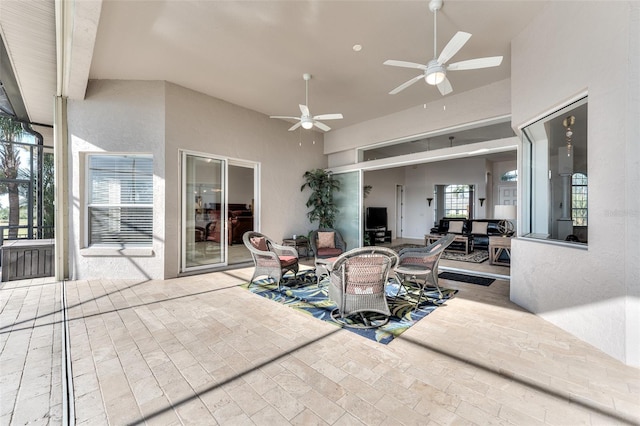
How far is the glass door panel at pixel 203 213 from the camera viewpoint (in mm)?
5188

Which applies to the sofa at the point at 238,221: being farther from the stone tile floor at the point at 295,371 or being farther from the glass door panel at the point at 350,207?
the stone tile floor at the point at 295,371

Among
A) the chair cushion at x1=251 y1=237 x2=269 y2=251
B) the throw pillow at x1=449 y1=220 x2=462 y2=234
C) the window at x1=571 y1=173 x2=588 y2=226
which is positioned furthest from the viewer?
the throw pillow at x1=449 y1=220 x2=462 y2=234

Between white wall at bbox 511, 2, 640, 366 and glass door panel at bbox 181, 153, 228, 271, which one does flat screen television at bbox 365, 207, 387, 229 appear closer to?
glass door panel at bbox 181, 153, 228, 271

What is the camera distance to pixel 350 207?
7160 millimetres

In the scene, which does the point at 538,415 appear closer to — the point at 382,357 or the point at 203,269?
the point at 382,357

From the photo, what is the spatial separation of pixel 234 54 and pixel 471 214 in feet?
33.9

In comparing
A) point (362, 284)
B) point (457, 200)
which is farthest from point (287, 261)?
point (457, 200)

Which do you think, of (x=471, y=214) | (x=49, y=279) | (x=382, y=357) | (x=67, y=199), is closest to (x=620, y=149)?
(x=382, y=357)

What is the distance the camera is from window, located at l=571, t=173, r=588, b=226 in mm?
2699

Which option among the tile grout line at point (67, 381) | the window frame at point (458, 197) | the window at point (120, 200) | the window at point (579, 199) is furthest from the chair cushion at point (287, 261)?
the window frame at point (458, 197)

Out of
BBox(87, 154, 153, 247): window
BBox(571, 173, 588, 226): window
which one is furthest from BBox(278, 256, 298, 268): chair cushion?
BBox(571, 173, 588, 226): window

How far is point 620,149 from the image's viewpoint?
226cm

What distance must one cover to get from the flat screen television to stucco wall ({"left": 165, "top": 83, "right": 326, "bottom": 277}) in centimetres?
324

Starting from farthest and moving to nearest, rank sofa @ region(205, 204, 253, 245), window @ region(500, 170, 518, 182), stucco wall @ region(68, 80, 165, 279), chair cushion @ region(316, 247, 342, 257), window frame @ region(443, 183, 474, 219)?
window frame @ region(443, 183, 474, 219)
window @ region(500, 170, 518, 182)
sofa @ region(205, 204, 253, 245)
chair cushion @ region(316, 247, 342, 257)
stucco wall @ region(68, 80, 165, 279)
